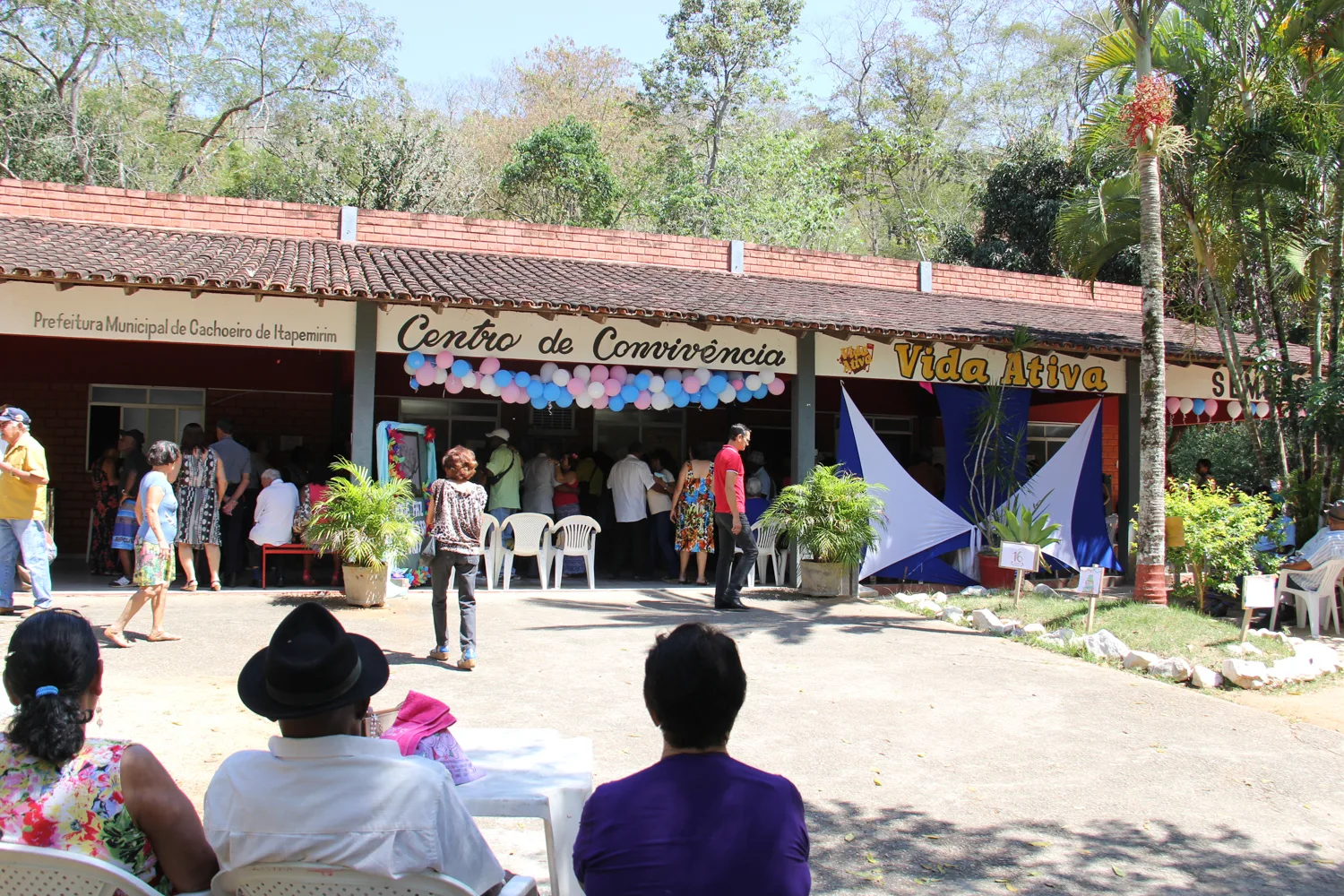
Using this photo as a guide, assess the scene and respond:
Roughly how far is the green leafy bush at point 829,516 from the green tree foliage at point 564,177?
54.0 ft

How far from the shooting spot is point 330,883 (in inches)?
90.7

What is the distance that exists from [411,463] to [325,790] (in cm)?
895

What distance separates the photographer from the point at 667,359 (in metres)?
11.5

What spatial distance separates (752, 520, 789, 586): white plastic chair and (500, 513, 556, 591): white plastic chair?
223 cm

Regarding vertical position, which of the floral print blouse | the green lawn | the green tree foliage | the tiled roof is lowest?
the green lawn

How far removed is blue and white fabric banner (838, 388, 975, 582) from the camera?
1160 cm

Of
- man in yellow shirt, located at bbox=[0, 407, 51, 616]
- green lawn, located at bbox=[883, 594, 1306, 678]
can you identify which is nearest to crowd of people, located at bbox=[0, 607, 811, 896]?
man in yellow shirt, located at bbox=[0, 407, 51, 616]

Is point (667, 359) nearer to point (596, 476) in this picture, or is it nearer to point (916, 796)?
point (596, 476)

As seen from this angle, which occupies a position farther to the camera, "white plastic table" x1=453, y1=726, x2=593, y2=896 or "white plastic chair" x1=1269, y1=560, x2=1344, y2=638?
"white plastic chair" x1=1269, y1=560, x2=1344, y2=638

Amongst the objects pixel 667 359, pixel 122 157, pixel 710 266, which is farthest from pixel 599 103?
pixel 667 359

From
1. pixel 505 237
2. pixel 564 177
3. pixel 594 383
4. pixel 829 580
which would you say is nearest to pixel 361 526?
pixel 594 383

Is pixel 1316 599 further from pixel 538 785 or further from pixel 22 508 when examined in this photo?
pixel 22 508

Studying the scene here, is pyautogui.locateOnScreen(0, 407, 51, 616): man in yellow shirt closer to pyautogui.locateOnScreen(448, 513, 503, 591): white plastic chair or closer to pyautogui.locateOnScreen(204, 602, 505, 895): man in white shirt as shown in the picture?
pyautogui.locateOnScreen(448, 513, 503, 591): white plastic chair

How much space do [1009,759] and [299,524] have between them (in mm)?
6953
